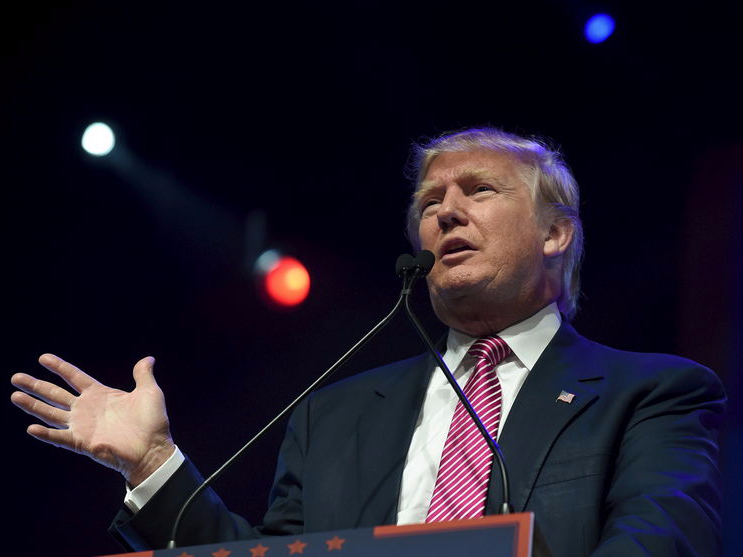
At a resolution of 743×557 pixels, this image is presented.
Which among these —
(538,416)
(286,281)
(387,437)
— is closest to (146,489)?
(387,437)

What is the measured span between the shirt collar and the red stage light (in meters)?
0.96

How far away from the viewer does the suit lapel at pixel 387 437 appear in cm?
216

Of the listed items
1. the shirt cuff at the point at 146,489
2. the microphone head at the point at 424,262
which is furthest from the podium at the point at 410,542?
the microphone head at the point at 424,262

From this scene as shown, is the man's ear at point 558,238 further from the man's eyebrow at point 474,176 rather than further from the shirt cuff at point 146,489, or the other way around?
the shirt cuff at point 146,489

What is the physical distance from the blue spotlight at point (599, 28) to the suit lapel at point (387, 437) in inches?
49.5

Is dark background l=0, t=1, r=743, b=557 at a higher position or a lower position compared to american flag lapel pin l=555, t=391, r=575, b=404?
higher

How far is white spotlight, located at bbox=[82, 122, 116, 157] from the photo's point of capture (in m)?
3.53

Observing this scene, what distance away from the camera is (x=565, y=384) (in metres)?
2.22

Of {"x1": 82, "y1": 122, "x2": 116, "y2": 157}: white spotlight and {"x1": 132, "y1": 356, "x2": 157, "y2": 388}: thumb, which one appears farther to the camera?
{"x1": 82, "y1": 122, "x2": 116, "y2": 157}: white spotlight

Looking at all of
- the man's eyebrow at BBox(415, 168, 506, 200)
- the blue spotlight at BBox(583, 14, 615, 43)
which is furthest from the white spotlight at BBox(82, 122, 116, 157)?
the blue spotlight at BBox(583, 14, 615, 43)

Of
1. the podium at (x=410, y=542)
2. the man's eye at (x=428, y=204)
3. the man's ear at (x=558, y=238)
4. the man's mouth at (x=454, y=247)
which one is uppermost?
the man's eye at (x=428, y=204)

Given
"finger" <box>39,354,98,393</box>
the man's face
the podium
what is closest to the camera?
the podium

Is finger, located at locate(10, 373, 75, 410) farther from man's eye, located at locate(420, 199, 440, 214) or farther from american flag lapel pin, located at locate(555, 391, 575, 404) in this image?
man's eye, located at locate(420, 199, 440, 214)

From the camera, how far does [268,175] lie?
3621 millimetres
